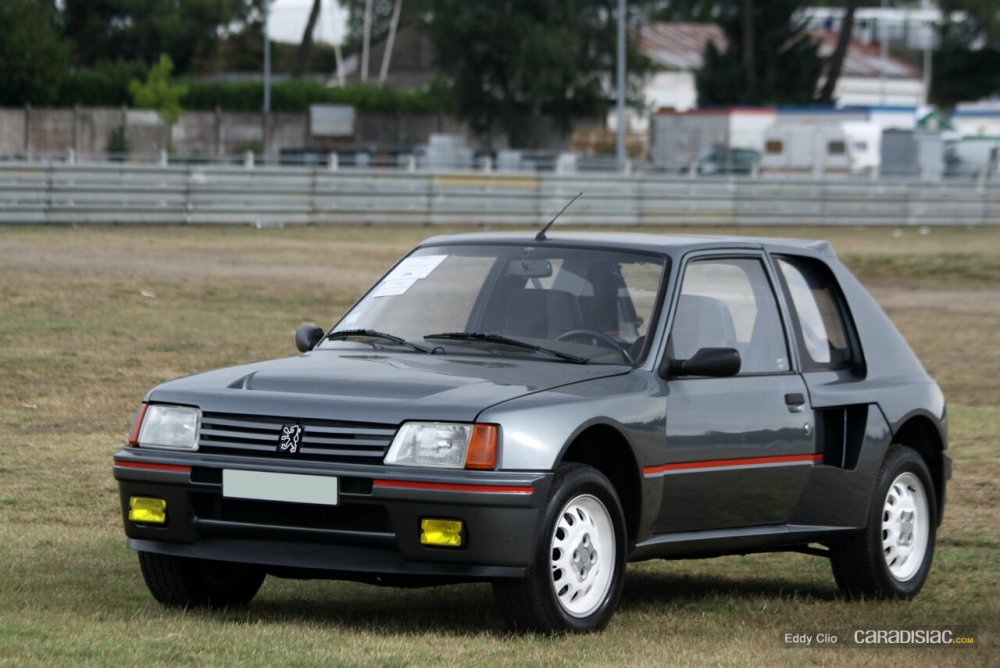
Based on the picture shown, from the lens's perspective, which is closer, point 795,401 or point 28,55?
point 795,401

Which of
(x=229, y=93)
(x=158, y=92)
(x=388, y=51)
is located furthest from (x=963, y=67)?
(x=158, y=92)

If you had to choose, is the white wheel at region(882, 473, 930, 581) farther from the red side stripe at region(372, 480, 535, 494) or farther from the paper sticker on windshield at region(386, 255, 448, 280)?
the red side stripe at region(372, 480, 535, 494)

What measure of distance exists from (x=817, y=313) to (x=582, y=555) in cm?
221

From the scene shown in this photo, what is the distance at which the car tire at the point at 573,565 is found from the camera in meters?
6.32

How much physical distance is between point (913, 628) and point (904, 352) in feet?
5.49

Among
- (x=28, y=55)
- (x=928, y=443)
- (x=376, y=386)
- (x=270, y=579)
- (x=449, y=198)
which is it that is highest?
(x=28, y=55)

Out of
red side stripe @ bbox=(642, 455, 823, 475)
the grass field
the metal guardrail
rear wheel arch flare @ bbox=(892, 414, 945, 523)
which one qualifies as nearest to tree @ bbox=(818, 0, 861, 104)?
the metal guardrail

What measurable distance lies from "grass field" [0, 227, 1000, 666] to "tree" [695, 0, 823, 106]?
61394mm

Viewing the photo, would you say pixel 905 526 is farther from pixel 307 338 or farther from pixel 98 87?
pixel 98 87

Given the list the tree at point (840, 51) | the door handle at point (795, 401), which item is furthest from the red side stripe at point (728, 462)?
the tree at point (840, 51)

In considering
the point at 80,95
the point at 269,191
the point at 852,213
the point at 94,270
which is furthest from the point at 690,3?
the point at 94,270

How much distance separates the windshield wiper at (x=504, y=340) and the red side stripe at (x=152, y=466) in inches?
49.9

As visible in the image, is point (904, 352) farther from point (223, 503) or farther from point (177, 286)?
point (177, 286)

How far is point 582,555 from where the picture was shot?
654 centimetres
